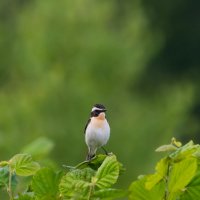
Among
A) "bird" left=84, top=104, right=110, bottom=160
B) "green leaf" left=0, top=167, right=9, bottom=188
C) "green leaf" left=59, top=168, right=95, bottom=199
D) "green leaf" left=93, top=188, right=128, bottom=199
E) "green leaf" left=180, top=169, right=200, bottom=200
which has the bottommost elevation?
"green leaf" left=180, top=169, right=200, bottom=200

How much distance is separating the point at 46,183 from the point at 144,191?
0.74ft

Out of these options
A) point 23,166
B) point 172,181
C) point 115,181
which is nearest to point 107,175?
point 115,181

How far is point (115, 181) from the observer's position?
1.75 metres

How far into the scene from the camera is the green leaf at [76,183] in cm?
174

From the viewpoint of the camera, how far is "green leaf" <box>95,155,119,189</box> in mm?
1747

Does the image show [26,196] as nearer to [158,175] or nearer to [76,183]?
[76,183]

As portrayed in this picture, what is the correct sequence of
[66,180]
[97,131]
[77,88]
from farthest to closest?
[77,88] < [97,131] < [66,180]

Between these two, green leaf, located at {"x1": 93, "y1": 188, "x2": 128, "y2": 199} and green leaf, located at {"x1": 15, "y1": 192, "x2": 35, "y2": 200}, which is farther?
green leaf, located at {"x1": 15, "y1": 192, "x2": 35, "y2": 200}

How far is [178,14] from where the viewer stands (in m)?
43.8

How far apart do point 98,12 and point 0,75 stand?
14.4ft

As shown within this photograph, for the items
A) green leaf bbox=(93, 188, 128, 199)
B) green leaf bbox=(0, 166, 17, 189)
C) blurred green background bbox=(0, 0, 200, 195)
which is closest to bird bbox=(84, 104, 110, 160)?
green leaf bbox=(0, 166, 17, 189)

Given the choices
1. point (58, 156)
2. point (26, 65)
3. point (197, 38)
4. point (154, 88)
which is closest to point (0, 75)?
point (26, 65)

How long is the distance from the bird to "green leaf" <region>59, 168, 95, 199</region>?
2301 millimetres

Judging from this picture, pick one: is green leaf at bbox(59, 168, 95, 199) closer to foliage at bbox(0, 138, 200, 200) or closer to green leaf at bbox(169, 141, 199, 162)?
foliage at bbox(0, 138, 200, 200)
